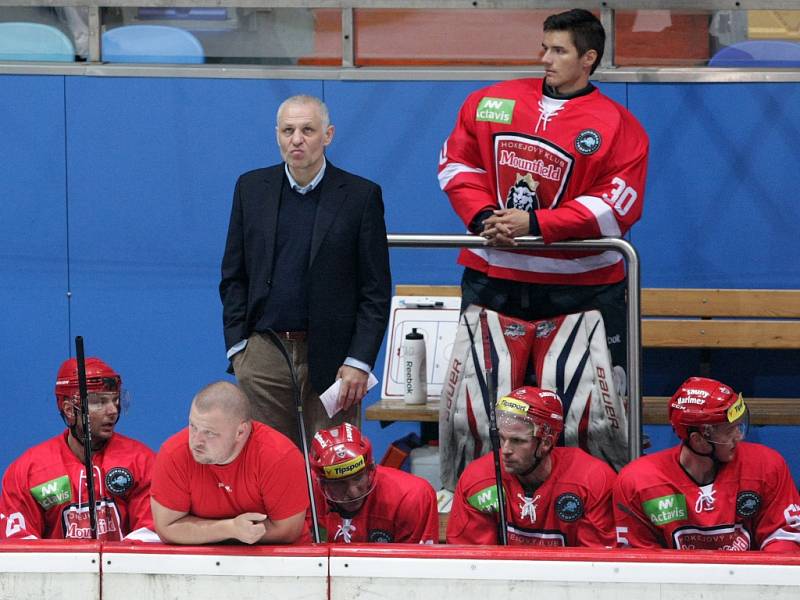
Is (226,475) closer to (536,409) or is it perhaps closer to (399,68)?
(536,409)

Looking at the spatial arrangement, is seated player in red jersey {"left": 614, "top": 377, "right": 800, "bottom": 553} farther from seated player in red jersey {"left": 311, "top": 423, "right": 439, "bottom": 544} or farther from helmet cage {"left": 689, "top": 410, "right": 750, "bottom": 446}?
seated player in red jersey {"left": 311, "top": 423, "right": 439, "bottom": 544}

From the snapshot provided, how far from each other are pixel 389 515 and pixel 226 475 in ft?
2.98

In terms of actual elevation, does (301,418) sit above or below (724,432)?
above

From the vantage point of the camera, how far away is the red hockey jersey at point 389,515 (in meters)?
4.23

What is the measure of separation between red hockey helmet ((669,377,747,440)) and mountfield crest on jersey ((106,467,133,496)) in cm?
186

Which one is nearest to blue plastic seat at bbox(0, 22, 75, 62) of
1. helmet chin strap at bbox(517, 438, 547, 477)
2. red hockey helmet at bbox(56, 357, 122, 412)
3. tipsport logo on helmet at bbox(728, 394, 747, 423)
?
red hockey helmet at bbox(56, 357, 122, 412)

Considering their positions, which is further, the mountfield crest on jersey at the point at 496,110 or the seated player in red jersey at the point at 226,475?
the mountfield crest on jersey at the point at 496,110

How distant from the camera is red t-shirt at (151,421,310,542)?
11.4ft

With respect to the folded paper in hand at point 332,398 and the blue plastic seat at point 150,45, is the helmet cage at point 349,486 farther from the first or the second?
the blue plastic seat at point 150,45

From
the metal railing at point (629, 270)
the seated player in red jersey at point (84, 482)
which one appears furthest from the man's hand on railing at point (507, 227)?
the seated player in red jersey at point (84, 482)

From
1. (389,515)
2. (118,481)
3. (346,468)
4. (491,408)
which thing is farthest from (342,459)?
(118,481)

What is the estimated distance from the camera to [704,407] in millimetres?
4168

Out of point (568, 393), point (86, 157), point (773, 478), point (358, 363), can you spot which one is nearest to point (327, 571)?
point (358, 363)

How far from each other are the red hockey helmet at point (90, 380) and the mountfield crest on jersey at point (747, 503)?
2.15m
